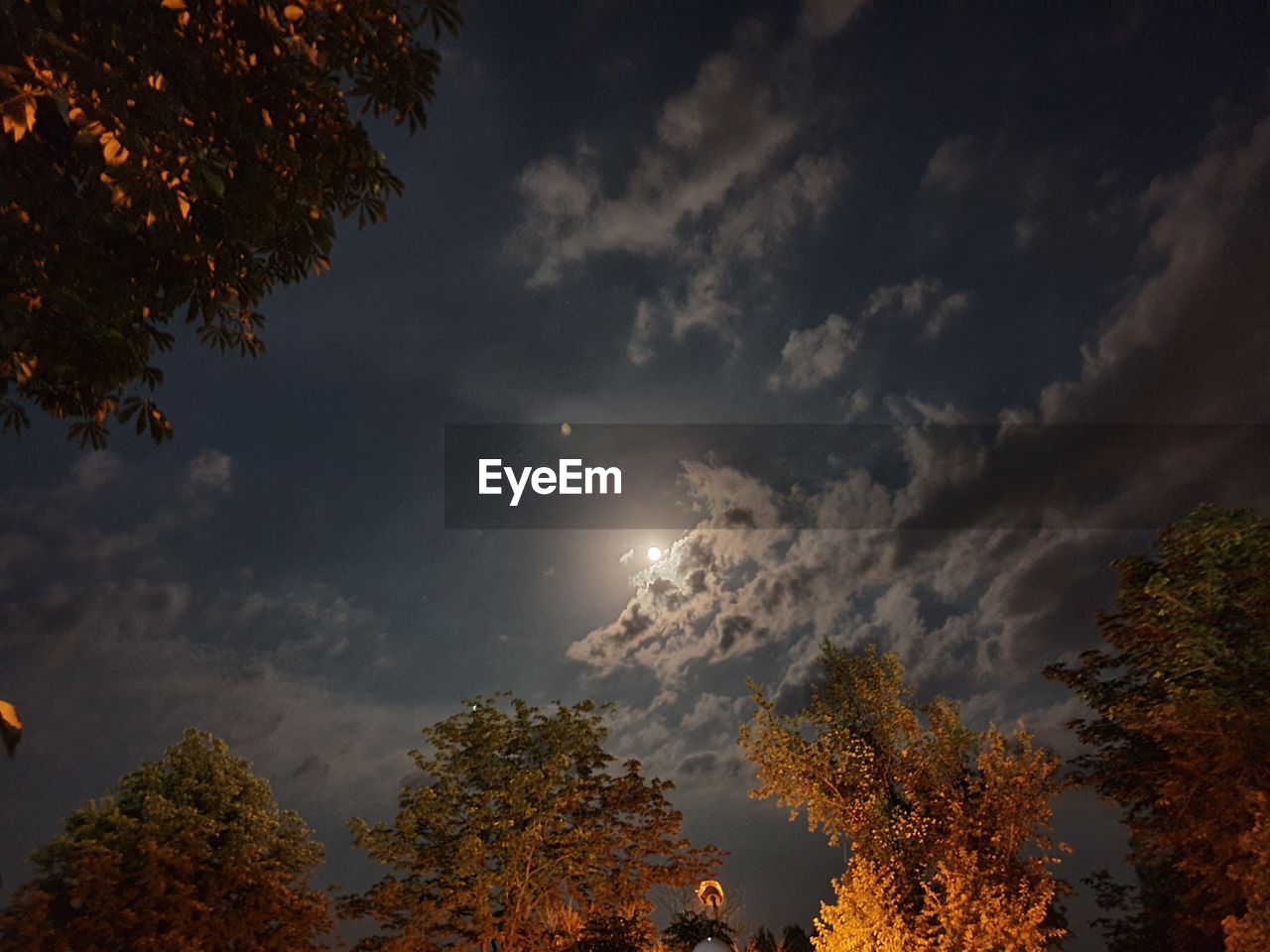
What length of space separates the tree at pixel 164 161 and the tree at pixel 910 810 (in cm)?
2101

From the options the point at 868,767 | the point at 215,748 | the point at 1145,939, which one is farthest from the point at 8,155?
the point at 1145,939

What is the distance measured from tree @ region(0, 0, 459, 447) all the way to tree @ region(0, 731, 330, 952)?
2341cm

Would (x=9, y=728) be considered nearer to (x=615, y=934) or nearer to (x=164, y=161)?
(x=164, y=161)

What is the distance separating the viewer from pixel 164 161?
6.40 meters

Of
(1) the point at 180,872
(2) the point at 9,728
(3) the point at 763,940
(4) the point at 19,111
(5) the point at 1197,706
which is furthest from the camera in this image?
(3) the point at 763,940

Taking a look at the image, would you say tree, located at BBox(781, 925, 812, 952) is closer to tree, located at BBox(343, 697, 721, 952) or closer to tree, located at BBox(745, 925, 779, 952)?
tree, located at BBox(745, 925, 779, 952)

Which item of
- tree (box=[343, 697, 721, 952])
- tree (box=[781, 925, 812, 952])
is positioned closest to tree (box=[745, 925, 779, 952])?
tree (box=[781, 925, 812, 952])

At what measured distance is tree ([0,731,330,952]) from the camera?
2624 centimetres

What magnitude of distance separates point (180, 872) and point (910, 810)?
69.5ft

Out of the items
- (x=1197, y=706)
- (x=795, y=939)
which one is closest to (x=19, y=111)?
(x=1197, y=706)

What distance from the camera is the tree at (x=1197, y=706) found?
20922mm

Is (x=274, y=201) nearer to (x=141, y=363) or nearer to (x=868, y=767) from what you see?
(x=141, y=363)

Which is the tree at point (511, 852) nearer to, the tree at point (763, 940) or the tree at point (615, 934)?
the tree at point (615, 934)

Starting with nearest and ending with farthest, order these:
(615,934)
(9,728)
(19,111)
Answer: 1. (9,728)
2. (19,111)
3. (615,934)
